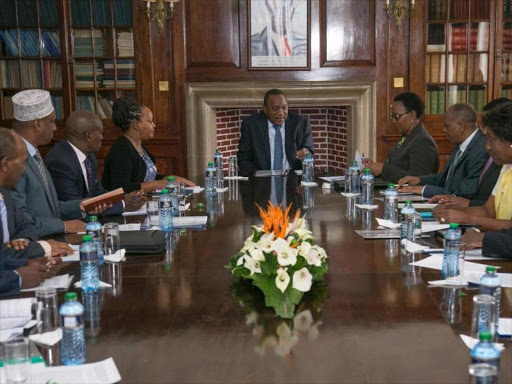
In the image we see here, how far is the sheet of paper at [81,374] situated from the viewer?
1775mm

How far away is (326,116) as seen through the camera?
27.4 ft

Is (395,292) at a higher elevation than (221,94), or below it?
below

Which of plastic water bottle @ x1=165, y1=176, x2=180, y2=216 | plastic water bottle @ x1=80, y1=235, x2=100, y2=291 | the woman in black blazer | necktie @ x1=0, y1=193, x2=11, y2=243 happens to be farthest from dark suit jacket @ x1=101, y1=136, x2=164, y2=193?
plastic water bottle @ x1=80, y1=235, x2=100, y2=291

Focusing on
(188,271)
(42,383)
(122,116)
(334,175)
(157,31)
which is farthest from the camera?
(157,31)

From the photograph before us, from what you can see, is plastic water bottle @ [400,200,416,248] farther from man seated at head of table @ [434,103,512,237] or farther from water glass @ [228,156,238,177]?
water glass @ [228,156,238,177]

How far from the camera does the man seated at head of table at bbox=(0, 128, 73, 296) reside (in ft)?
8.34

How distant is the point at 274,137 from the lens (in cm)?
637

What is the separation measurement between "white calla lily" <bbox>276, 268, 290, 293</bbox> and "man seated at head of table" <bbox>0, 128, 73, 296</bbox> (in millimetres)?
873

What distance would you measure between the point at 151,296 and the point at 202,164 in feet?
16.5

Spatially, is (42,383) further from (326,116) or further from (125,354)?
(326,116)

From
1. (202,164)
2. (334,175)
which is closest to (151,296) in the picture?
(334,175)

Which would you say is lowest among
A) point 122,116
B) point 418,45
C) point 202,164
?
point 202,164

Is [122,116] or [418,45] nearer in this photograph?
[122,116]

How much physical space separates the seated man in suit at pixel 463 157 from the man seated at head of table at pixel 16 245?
7.95 ft
